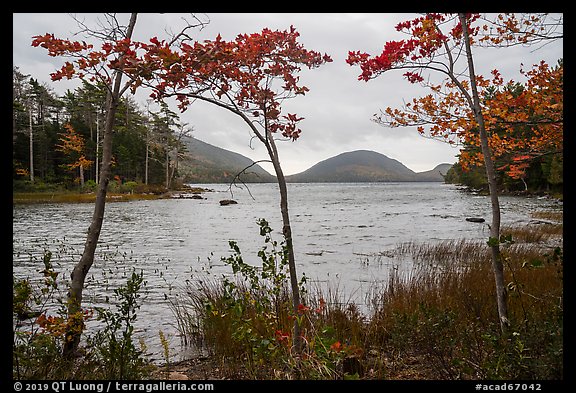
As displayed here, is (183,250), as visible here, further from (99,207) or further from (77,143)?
(77,143)

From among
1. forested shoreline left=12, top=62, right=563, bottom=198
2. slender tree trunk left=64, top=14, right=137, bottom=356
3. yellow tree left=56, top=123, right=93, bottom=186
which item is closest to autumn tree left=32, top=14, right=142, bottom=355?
slender tree trunk left=64, top=14, right=137, bottom=356

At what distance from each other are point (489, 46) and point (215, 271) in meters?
8.23

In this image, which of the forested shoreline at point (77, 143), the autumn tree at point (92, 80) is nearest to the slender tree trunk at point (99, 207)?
the autumn tree at point (92, 80)

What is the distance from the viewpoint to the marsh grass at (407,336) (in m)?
2.91

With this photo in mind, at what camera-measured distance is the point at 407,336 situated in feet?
11.4

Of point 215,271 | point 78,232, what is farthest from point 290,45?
point 78,232

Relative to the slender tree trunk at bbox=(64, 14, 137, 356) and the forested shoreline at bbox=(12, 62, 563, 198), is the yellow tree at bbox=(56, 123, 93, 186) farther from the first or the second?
the slender tree trunk at bbox=(64, 14, 137, 356)

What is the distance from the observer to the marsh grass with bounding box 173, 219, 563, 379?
291 centimetres

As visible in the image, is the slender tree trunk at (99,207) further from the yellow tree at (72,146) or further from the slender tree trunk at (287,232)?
the yellow tree at (72,146)

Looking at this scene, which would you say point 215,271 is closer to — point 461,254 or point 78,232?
point 461,254
